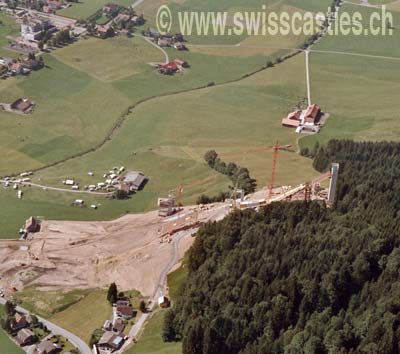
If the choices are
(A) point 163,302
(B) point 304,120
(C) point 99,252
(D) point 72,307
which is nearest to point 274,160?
(B) point 304,120

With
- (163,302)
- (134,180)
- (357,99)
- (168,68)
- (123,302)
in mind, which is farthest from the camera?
(168,68)

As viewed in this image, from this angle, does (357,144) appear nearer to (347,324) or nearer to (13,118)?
(347,324)

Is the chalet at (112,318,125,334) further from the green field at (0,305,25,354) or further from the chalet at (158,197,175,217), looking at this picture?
the chalet at (158,197,175,217)

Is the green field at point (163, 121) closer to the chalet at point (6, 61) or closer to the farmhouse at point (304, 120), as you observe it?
the farmhouse at point (304, 120)

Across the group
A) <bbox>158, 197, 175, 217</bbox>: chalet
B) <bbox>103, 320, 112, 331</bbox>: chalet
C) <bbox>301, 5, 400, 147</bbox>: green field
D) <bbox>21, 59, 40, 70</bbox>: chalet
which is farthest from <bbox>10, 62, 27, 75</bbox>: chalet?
<bbox>103, 320, 112, 331</bbox>: chalet

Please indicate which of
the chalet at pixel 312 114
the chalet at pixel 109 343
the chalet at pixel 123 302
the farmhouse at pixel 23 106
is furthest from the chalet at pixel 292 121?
the chalet at pixel 109 343

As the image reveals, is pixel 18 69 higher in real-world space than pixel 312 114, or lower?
higher

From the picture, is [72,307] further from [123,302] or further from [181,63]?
[181,63]
